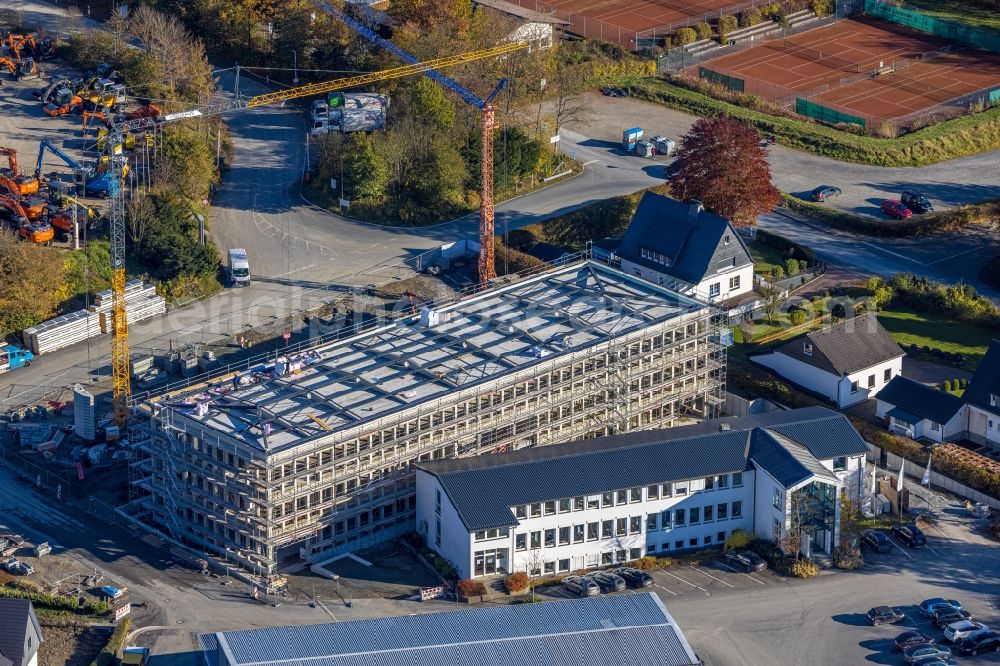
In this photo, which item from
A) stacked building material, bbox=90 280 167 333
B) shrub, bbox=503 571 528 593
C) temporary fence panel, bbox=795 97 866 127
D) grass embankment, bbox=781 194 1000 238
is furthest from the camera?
temporary fence panel, bbox=795 97 866 127

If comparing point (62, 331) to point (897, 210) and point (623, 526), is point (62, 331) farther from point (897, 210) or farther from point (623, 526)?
point (897, 210)

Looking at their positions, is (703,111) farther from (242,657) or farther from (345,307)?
(242,657)

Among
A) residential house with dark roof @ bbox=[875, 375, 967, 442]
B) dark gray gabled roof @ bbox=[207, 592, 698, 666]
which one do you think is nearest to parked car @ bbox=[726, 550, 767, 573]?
dark gray gabled roof @ bbox=[207, 592, 698, 666]

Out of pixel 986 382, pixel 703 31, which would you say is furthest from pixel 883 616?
pixel 703 31

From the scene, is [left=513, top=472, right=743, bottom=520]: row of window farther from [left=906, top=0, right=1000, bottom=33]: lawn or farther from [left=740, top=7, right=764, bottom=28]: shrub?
[left=906, top=0, right=1000, bottom=33]: lawn

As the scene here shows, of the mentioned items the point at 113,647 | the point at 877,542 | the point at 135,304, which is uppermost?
the point at 135,304

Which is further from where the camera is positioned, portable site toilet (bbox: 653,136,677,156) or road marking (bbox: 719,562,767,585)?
portable site toilet (bbox: 653,136,677,156)

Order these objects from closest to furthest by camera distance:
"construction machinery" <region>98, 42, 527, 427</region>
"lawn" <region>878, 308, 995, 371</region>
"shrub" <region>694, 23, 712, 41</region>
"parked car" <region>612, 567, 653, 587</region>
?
"parked car" <region>612, 567, 653, 587</region>, "construction machinery" <region>98, 42, 527, 427</region>, "lawn" <region>878, 308, 995, 371</region>, "shrub" <region>694, 23, 712, 41</region>
